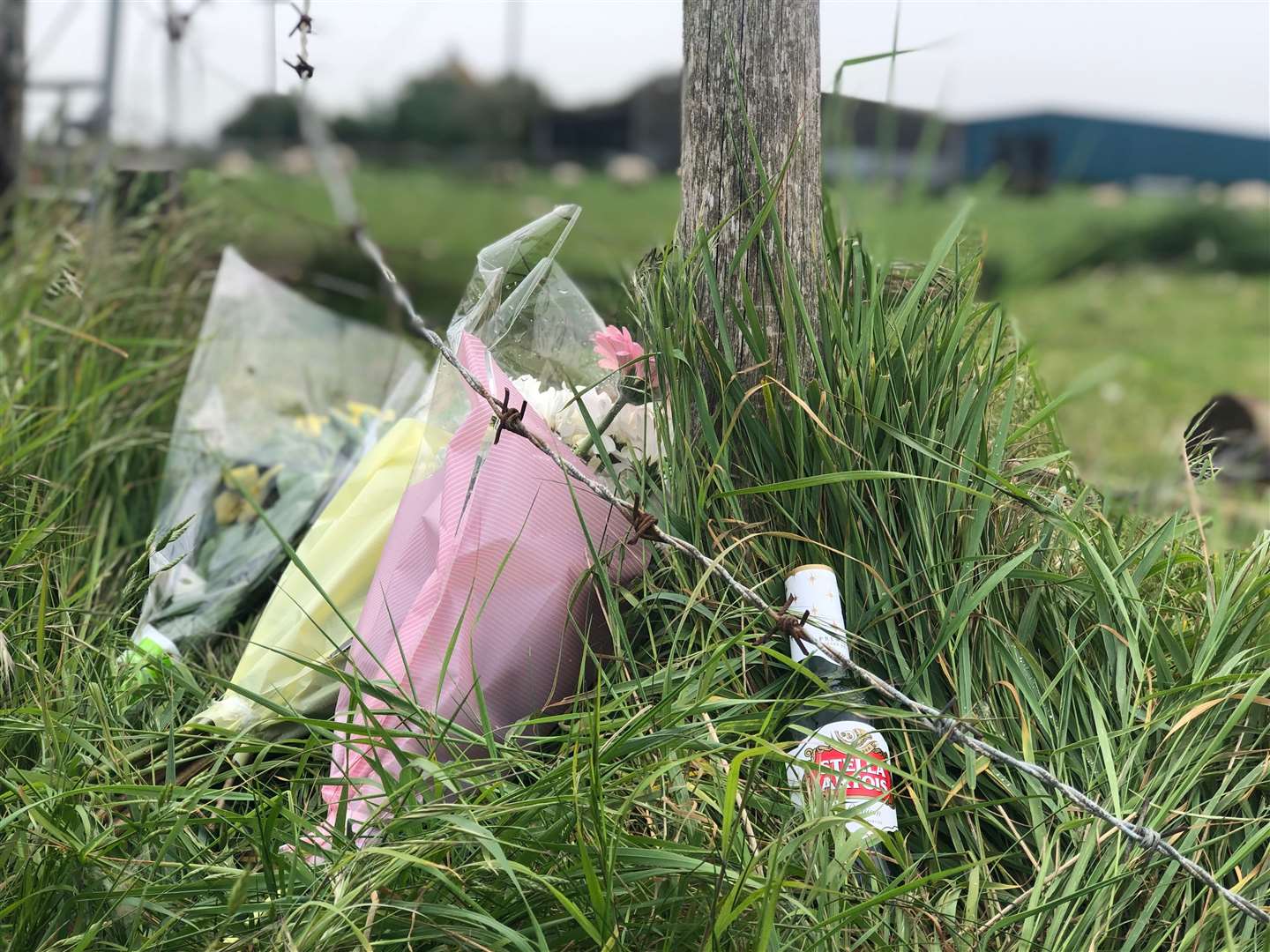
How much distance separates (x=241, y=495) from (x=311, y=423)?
0.35 m

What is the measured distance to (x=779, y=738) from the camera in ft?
4.74

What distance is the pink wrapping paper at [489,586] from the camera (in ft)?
4.93

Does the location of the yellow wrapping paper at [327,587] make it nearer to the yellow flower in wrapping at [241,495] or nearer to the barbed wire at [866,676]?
the barbed wire at [866,676]

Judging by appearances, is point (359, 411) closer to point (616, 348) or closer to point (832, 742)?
point (616, 348)

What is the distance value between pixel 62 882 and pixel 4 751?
30cm

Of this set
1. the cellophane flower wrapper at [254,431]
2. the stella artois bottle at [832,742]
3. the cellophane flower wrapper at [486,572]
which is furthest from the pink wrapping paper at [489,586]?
the cellophane flower wrapper at [254,431]

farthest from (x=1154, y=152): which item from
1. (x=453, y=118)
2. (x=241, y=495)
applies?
(x=241, y=495)

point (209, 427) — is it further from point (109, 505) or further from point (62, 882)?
point (62, 882)

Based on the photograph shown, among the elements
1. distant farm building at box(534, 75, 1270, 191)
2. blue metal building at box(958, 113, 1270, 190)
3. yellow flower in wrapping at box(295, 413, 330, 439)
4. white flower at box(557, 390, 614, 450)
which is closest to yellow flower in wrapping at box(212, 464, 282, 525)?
Result: yellow flower in wrapping at box(295, 413, 330, 439)

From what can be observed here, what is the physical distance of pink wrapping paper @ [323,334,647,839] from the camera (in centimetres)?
150

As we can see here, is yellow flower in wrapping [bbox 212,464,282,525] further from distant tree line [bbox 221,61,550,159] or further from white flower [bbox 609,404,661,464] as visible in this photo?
distant tree line [bbox 221,61,550,159]

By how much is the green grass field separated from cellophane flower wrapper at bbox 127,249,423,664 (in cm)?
37

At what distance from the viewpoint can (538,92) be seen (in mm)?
21828

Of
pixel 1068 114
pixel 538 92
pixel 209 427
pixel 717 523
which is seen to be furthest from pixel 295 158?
pixel 717 523
